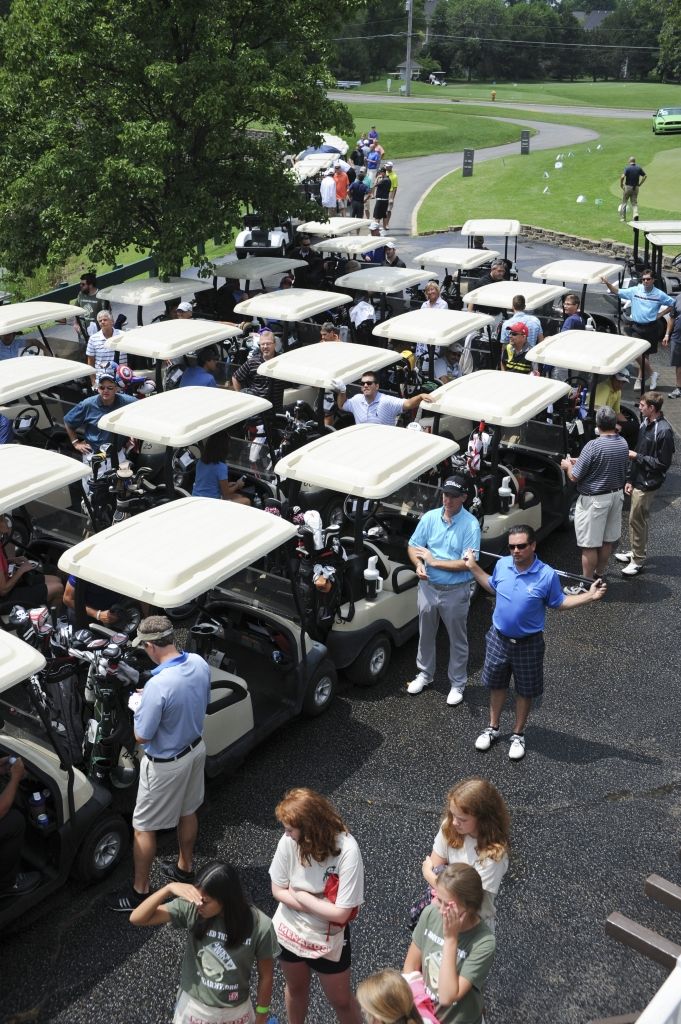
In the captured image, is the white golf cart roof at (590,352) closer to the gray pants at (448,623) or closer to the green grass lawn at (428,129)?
the gray pants at (448,623)

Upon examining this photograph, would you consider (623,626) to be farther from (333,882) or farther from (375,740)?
(333,882)

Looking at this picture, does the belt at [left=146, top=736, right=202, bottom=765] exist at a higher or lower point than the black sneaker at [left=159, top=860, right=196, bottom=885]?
higher

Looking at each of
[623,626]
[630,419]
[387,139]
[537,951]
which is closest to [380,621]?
[623,626]

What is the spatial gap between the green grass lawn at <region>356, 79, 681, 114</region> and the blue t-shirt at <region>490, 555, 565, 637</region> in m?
60.3

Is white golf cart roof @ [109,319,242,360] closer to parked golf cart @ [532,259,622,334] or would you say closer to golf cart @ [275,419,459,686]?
golf cart @ [275,419,459,686]

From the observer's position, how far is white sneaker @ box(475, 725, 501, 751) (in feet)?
22.6

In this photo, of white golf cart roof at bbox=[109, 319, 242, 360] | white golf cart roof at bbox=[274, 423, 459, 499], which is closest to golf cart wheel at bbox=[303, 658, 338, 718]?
white golf cart roof at bbox=[274, 423, 459, 499]

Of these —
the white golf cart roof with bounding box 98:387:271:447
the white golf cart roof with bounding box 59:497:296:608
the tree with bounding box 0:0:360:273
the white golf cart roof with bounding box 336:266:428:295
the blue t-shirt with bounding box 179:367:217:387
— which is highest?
the tree with bounding box 0:0:360:273

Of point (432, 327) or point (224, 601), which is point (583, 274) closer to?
point (432, 327)

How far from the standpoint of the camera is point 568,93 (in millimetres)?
74688

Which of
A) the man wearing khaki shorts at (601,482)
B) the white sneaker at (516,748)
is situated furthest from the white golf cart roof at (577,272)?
the white sneaker at (516,748)

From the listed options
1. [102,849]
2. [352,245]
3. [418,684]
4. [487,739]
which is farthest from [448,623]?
[352,245]

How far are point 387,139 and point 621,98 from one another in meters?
32.6

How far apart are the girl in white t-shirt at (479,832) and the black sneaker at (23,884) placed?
92.3 inches
